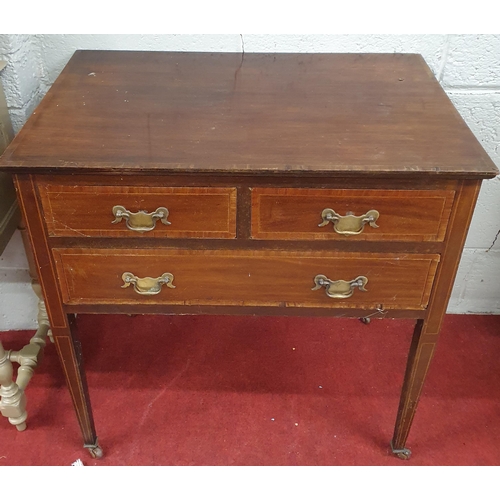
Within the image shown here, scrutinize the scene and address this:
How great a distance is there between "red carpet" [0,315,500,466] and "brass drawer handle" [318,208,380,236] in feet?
2.46

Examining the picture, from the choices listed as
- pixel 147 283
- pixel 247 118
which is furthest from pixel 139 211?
pixel 247 118

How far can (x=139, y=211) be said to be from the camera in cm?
105

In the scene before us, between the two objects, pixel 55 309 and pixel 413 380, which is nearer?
pixel 55 309

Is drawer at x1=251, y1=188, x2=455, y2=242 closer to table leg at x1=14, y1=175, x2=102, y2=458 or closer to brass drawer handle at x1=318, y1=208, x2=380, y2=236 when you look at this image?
brass drawer handle at x1=318, y1=208, x2=380, y2=236

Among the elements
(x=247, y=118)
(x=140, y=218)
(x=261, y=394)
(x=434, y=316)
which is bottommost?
(x=261, y=394)

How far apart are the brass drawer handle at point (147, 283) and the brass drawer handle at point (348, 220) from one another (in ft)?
1.10

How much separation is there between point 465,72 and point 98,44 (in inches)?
39.3

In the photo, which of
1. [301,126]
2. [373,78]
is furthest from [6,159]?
[373,78]

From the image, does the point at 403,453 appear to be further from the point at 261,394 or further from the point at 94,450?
the point at 94,450

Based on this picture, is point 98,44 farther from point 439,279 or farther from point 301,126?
point 439,279

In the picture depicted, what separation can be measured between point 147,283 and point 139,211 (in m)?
0.18

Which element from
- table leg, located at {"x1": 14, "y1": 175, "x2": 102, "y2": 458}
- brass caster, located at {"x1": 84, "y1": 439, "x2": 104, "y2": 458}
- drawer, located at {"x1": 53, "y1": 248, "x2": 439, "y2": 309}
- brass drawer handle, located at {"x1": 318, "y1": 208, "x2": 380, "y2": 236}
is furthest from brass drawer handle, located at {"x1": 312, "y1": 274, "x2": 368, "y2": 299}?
brass caster, located at {"x1": 84, "y1": 439, "x2": 104, "y2": 458}

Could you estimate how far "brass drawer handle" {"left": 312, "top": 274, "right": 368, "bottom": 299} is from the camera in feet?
3.71

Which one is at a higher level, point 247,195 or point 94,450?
point 247,195
